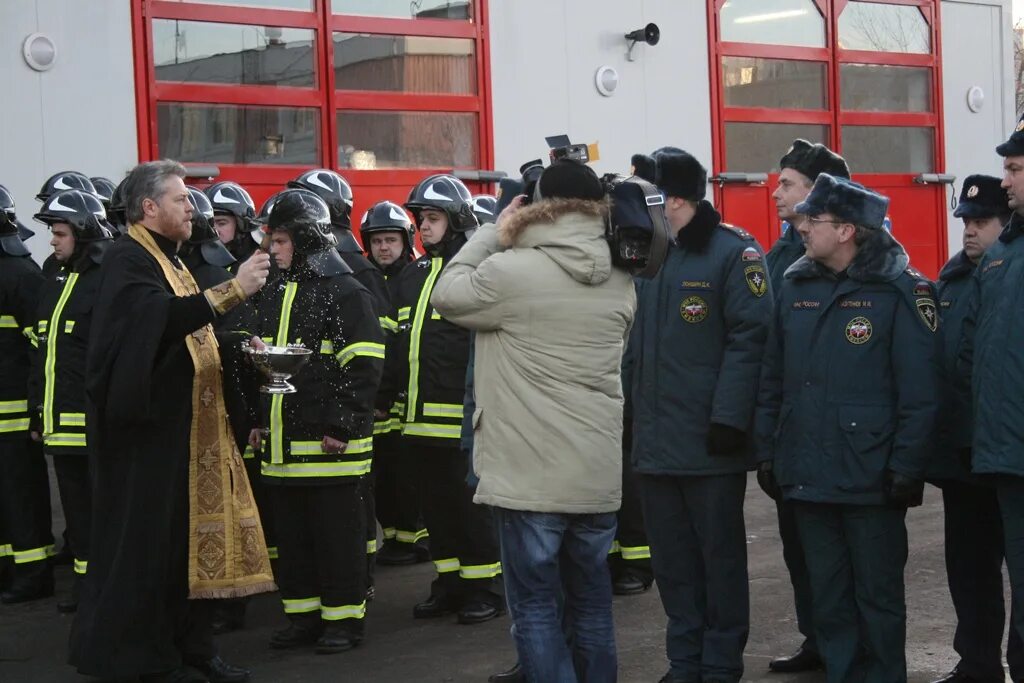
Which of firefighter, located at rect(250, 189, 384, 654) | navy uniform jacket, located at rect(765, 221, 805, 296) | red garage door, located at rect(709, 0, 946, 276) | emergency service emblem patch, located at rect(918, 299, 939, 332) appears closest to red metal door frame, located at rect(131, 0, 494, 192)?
red garage door, located at rect(709, 0, 946, 276)

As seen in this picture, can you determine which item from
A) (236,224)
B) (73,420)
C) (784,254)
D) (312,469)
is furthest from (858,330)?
(236,224)

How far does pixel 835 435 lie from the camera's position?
226 inches

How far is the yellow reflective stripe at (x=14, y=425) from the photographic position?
8664 mm

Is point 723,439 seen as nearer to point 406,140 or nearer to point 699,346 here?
point 699,346

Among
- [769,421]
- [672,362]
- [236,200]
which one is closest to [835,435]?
[769,421]

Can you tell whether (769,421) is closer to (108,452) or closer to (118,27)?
(108,452)

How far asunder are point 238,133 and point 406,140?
5.25ft

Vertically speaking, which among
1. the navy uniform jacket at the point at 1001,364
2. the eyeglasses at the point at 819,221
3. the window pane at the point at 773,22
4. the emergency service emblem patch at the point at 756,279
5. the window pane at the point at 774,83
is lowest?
the navy uniform jacket at the point at 1001,364

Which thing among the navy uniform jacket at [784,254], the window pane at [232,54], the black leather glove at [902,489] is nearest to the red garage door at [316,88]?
the window pane at [232,54]

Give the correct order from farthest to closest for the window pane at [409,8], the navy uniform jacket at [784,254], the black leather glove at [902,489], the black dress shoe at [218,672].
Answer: the window pane at [409,8], the navy uniform jacket at [784,254], the black dress shoe at [218,672], the black leather glove at [902,489]

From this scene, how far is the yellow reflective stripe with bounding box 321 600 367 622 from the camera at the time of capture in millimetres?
7098

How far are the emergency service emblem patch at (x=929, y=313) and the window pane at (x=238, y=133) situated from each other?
7558 millimetres

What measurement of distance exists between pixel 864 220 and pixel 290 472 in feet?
9.55

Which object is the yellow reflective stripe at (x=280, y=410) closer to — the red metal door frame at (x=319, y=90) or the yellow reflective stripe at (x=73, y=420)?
the yellow reflective stripe at (x=73, y=420)
